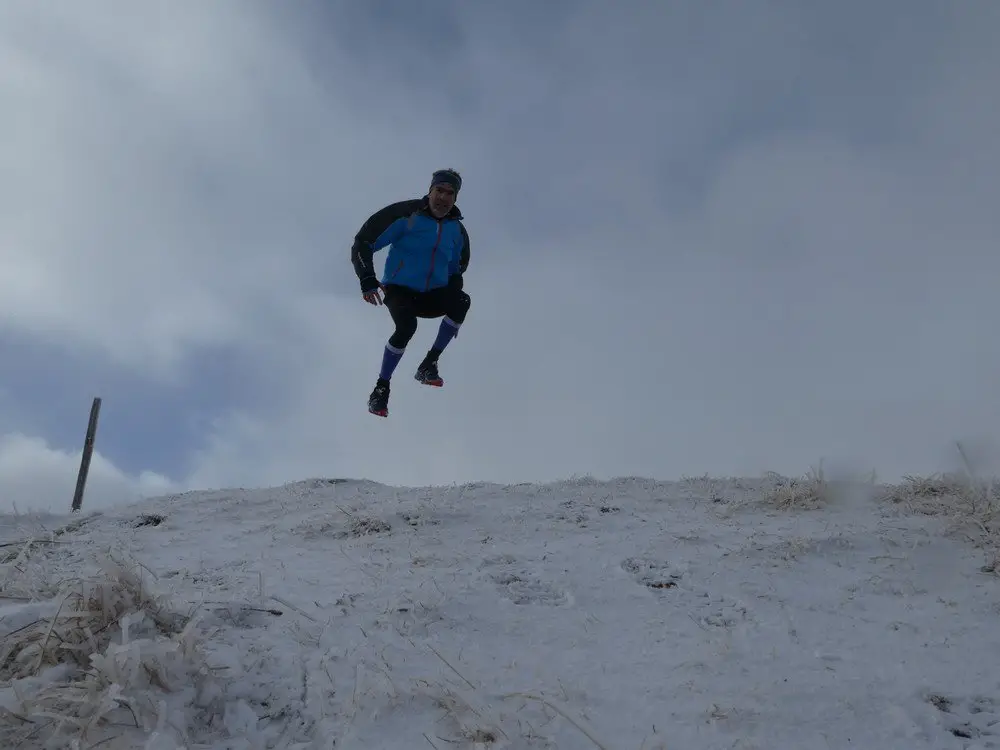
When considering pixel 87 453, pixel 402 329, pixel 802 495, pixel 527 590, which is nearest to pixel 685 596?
pixel 527 590

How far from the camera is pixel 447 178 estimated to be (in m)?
7.50

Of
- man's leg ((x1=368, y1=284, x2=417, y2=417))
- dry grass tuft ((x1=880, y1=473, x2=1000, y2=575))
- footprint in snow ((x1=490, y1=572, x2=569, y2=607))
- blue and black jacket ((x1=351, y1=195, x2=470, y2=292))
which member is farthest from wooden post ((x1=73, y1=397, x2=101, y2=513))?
dry grass tuft ((x1=880, y1=473, x2=1000, y2=575))

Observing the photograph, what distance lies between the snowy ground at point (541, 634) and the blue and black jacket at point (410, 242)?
3.13 meters

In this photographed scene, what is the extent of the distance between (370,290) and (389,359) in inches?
33.4

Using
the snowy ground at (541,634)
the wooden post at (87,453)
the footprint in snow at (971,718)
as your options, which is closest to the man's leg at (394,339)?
the snowy ground at (541,634)

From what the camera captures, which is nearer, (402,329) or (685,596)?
(685,596)

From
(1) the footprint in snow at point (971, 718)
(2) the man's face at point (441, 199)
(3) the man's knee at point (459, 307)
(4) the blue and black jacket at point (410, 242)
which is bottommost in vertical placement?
(1) the footprint in snow at point (971, 718)

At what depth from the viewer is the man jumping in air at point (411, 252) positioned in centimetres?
747

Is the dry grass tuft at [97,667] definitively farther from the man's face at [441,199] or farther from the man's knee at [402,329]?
the man's face at [441,199]

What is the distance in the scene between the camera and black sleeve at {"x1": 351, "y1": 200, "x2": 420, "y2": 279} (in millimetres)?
7406

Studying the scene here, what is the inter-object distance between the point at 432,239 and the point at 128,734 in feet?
19.8

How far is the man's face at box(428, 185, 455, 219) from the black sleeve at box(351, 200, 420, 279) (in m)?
0.22

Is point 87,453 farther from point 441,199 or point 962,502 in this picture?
point 962,502

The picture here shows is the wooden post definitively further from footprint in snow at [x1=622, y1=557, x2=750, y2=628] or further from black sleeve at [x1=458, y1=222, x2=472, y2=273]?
footprint in snow at [x1=622, y1=557, x2=750, y2=628]
